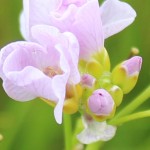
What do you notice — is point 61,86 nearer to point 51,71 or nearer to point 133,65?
Answer: point 51,71

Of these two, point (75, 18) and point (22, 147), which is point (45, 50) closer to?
point (75, 18)

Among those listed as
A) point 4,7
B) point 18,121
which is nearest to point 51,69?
point 18,121

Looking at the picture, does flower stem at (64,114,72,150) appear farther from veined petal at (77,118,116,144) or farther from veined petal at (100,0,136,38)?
veined petal at (100,0,136,38)

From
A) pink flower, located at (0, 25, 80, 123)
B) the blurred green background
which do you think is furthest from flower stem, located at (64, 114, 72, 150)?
the blurred green background

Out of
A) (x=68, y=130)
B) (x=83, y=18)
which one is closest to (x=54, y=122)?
(x=68, y=130)

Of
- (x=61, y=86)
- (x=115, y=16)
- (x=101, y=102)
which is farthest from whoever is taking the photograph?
(x=115, y=16)

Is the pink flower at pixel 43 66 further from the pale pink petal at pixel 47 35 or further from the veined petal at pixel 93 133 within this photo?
the veined petal at pixel 93 133
